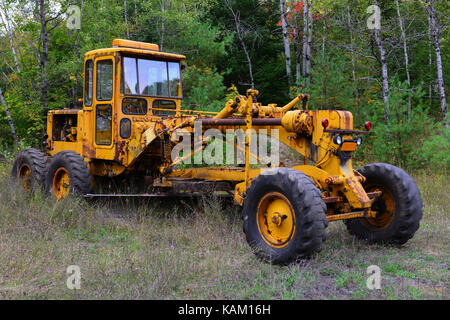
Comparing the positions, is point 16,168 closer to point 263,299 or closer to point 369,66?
point 263,299

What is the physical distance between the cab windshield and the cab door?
249 millimetres

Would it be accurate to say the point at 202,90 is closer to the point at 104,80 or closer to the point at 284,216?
the point at 104,80

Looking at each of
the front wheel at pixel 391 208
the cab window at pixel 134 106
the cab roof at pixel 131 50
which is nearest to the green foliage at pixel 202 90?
the cab roof at pixel 131 50

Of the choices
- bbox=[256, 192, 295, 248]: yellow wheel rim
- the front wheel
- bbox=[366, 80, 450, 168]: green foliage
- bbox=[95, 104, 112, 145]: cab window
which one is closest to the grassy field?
the front wheel

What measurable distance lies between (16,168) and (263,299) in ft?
24.4

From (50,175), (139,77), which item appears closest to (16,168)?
(50,175)

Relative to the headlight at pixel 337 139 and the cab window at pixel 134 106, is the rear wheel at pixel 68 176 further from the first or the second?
the headlight at pixel 337 139

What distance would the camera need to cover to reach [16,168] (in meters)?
9.72

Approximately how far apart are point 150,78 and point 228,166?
2.12m

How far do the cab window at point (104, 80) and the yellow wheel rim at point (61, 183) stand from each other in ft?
4.93

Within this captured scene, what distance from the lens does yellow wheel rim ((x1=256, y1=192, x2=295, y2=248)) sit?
512 centimetres

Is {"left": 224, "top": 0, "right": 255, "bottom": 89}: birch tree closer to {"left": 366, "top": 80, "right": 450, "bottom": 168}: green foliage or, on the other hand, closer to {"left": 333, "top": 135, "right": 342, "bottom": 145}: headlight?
{"left": 366, "top": 80, "right": 450, "bottom": 168}: green foliage

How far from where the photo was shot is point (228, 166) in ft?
25.2

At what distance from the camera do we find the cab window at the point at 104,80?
796 cm
